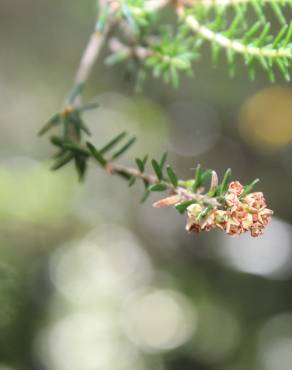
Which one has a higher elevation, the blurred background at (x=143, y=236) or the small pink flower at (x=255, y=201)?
the small pink flower at (x=255, y=201)

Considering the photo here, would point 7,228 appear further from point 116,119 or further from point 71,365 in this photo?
point 116,119

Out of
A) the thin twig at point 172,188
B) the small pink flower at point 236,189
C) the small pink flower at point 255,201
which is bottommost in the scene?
the thin twig at point 172,188

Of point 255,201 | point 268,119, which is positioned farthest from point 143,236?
point 255,201

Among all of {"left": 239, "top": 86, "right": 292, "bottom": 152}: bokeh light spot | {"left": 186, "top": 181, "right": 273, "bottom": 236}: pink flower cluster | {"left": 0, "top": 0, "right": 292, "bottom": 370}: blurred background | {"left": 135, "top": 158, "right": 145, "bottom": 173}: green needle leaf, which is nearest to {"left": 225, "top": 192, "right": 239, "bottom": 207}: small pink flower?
{"left": 186, "top": 181, "right": 273, "bottom": 236}: pink flower cluster

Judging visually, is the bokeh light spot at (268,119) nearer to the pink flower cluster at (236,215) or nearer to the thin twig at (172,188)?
the thin twig at (172,188)

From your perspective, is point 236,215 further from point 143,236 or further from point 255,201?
point 143,236

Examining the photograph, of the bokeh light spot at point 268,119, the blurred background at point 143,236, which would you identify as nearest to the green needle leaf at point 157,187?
the blurred background at point 143,236

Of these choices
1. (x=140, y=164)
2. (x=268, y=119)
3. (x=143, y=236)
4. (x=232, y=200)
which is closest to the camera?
(x=232, y=200)
